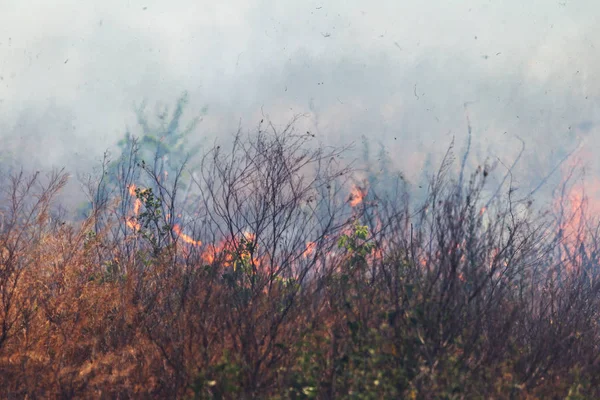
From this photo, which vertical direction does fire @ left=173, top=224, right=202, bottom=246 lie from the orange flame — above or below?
above

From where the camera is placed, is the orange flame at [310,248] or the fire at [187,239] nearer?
the orange flame at [310,248]

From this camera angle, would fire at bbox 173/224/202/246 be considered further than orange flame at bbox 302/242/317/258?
Yes

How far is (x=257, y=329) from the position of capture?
707cm

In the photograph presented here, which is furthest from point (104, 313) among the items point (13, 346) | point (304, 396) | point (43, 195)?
point (304, 396)

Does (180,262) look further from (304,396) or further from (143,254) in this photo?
(304,396)

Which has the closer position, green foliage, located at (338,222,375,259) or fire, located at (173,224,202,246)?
green foliage, located at (338,222,375,259)

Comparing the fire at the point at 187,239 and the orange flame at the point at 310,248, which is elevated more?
the fire at the point at 187,239

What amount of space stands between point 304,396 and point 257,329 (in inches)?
44.8

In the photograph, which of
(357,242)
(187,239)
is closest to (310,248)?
(357,242)

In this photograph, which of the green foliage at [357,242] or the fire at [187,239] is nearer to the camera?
the green foliage at [357,242]

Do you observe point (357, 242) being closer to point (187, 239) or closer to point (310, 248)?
point (310, 248)

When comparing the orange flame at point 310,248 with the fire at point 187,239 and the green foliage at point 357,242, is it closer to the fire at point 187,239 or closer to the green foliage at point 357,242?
the green foliage at point 357,242

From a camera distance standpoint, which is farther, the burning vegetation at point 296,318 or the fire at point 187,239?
the fire at point 187,239

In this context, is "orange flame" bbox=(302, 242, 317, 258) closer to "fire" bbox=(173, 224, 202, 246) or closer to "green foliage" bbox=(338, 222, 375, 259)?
"green foliage" bbox=(338, 222, 375, 259)
